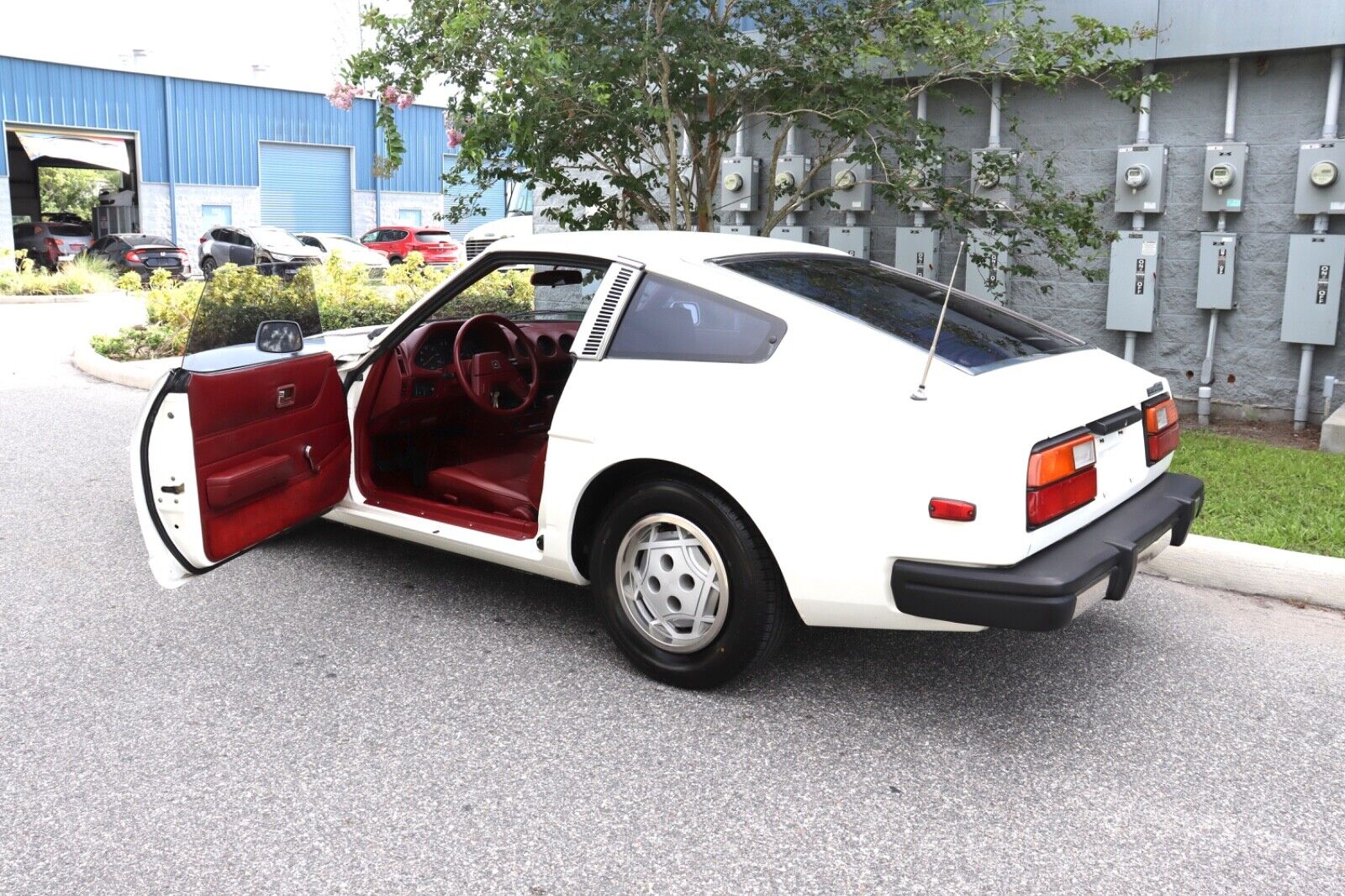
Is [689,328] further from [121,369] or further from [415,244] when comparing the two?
[415,244]

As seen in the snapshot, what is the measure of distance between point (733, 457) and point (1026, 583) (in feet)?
3.06

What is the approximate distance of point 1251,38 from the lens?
7422mm

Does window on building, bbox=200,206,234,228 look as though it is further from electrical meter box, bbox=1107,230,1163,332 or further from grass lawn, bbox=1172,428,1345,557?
grass lawn, bbox=1172,428,1345,557

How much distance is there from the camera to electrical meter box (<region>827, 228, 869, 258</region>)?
900cm

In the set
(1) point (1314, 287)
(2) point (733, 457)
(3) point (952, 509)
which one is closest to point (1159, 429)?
(3) point (952, 509)

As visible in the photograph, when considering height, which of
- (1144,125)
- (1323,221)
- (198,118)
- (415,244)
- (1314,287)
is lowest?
(1314,287)

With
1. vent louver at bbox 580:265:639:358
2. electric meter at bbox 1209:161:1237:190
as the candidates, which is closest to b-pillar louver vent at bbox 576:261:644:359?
vent louver at bbox 580:265:639:358

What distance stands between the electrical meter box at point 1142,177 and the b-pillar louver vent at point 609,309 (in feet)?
17.6

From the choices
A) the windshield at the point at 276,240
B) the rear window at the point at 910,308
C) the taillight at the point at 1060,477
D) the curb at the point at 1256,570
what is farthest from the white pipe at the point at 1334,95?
the windshield at the point at 276,240

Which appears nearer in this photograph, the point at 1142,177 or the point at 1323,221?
the point at 1323,221

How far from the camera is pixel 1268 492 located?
19.3ft

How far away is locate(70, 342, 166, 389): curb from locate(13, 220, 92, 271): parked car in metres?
19.3

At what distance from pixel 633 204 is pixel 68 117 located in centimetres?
3057

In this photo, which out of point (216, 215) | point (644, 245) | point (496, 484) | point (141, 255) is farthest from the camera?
point (216, 215)
